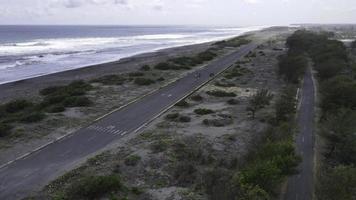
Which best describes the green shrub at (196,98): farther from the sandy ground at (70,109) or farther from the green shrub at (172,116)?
A: the green shrub at (172,116)

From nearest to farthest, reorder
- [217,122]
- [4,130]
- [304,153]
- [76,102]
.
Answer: [304,153]
[4,130]
[217,122]
[76,102]

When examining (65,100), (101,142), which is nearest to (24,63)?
(65,100)

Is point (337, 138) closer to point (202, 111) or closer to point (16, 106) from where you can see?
point (202, 111)

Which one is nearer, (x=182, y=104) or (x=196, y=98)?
(x=182, y=104)

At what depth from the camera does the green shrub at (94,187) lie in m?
19.0

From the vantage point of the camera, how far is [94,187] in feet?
63.1

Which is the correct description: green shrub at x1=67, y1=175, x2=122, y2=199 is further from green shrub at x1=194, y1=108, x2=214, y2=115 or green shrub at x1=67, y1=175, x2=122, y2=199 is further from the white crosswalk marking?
green shrub at x1=194, y1=108, x2=214, y2=115

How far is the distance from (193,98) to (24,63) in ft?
168

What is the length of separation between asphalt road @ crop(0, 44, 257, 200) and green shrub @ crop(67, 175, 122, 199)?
2493 millimetres

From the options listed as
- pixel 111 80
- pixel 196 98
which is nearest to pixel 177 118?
pixel 196 98

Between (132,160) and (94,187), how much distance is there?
A: 4797 mm

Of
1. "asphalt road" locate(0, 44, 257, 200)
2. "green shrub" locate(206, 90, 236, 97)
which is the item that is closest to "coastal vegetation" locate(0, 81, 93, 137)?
"asphalt road" locate(0, 44, 257, 200)

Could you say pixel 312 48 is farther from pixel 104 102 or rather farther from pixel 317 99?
pixel 104 102

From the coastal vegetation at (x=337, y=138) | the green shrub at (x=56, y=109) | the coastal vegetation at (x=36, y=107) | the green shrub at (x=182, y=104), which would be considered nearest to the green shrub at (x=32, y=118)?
the coastal vegetation at (x=36, y=107)
